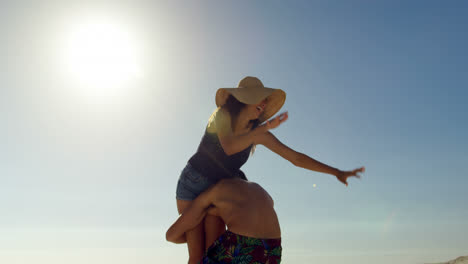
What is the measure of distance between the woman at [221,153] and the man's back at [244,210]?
259 millimetres

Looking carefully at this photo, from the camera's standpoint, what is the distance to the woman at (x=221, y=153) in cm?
500

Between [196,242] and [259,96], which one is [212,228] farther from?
[259,96]

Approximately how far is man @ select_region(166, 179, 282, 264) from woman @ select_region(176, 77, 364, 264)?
177 mm

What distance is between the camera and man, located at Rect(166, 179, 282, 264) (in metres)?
Answer: 4.92

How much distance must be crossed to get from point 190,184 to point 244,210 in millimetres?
886

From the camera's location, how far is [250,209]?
497 cm

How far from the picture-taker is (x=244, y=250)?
4891mm

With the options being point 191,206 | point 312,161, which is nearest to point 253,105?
point 312,161

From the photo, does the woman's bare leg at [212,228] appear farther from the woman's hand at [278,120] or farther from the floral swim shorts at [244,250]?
the woman's hand at [278,120]

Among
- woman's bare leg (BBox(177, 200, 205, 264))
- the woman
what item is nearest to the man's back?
the woman

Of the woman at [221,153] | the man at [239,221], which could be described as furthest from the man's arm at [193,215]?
the woman at [221,153]

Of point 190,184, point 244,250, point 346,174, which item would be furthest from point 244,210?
point 346,174

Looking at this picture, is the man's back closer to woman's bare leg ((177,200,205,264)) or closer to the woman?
the woman

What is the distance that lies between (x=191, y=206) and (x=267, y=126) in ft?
5.15
